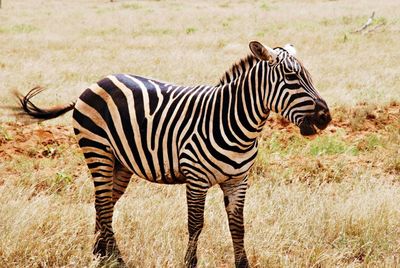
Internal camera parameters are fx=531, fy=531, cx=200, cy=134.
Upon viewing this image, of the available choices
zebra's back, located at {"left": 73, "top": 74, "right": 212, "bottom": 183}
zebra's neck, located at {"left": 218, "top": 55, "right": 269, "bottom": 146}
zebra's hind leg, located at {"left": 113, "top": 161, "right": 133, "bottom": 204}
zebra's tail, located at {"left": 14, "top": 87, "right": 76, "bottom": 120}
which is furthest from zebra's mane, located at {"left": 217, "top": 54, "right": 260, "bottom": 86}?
zebra's tail, located at {"left": 14, "top": 87, "right": 76, "bottom": 120}

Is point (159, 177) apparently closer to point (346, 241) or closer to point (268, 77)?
point (268, 77)

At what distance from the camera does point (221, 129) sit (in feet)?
13.0

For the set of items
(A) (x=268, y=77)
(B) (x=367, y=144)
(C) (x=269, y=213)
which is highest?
(A) (x=268, y=77)

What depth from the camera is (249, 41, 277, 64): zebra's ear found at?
375cm

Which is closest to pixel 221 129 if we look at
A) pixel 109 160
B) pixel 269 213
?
pixel 109 160

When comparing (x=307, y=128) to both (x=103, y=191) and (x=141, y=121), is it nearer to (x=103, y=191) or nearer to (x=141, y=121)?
(x=141, y=121)

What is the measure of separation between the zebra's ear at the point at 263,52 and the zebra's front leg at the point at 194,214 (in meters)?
1.05

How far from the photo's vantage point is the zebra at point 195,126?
3760 mm

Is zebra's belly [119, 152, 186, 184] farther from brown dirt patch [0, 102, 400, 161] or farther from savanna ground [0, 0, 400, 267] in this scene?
brown dirt patch [0, 102, 400, 161]

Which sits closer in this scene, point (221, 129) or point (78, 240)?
point (221, 129)

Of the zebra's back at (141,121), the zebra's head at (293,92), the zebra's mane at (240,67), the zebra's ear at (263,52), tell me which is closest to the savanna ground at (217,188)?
the zebra's back at (141,121)

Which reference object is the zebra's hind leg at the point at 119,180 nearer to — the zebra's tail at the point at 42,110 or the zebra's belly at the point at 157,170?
the zebra's belly at the point at 157,170

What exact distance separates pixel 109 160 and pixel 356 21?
20532 millimetres

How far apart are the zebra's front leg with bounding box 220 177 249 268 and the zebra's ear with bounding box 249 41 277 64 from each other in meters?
0.97
